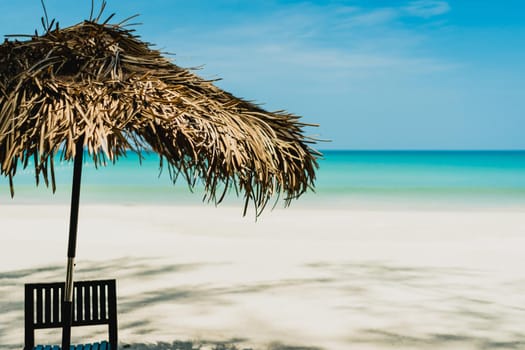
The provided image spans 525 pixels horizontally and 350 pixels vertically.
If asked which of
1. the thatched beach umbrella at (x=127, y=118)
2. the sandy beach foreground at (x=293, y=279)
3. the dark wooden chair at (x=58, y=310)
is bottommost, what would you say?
the sandy beach foreground at (x=293, y=279)

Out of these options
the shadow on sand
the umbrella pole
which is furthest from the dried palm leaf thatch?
the shadow on sand

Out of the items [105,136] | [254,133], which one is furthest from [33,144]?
[254,133]

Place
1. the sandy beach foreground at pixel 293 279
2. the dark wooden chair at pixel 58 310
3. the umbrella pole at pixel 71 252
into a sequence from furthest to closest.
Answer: the sandy beach foreground at pixel 293 279 < the dark wooden chair at pixel 58 310 < the umbrella pole at pixel 71 252

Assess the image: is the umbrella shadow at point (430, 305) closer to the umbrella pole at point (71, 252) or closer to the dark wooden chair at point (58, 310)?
the dark wooden chair at point (58, 310)

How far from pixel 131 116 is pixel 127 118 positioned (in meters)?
0.02

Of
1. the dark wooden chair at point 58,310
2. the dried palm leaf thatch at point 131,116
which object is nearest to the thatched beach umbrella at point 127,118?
the dried palm leaf thatch at point 131,116

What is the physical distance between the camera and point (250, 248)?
988cm

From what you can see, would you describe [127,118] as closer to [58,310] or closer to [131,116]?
[131,116]

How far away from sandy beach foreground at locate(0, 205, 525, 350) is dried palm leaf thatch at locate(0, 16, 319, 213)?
1890 mm

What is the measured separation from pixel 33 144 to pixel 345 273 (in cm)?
537

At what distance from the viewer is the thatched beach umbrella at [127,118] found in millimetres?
2855

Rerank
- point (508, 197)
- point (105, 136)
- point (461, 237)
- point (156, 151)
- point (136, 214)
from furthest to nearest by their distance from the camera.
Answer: point (508, 197) → point (136, 214) → point (461, 237) → point (156, 151) → point (105, 136)

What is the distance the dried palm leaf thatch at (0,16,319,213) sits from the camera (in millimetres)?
2855

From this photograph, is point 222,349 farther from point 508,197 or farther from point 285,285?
point 508,197
